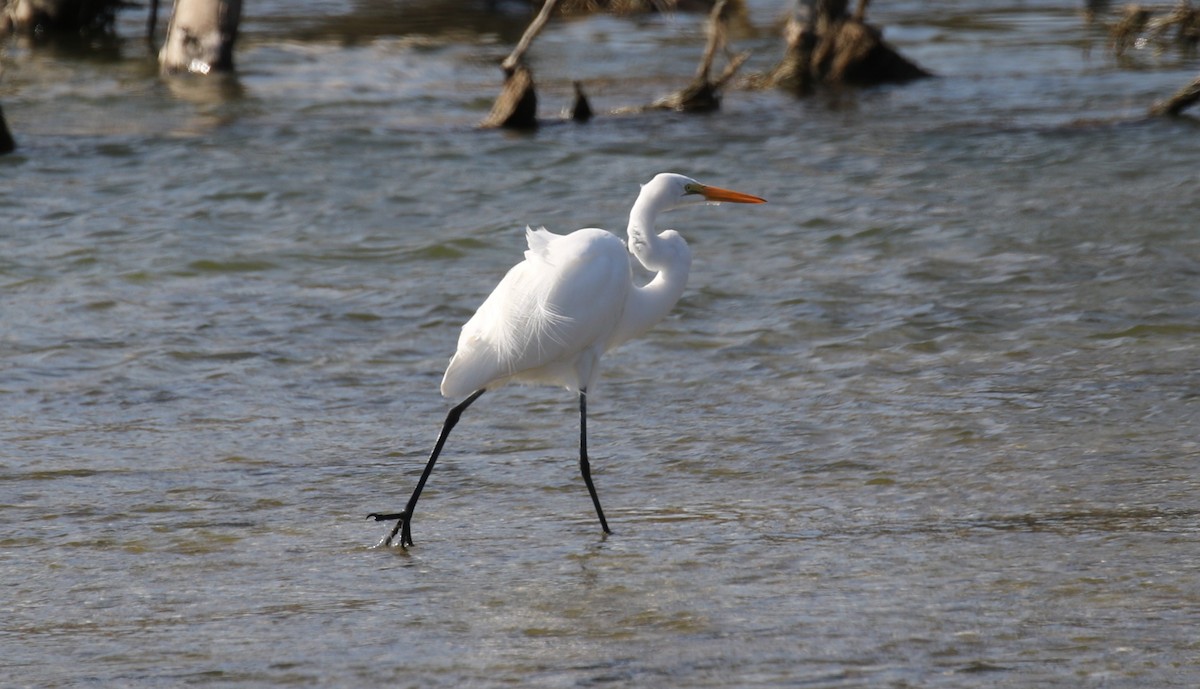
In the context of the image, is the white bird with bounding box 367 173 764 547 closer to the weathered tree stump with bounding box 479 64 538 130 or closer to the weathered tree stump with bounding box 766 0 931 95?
the weathered tree stump with bounding box 479 64 538 130

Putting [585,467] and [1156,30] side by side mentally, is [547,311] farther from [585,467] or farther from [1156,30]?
[1156,30]

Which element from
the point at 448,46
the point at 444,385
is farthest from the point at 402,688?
the point at 448,46

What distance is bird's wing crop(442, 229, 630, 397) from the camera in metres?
4.75

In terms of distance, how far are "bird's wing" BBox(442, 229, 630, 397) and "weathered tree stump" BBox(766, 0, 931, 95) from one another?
10.1 metres

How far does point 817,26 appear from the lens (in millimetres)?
15023

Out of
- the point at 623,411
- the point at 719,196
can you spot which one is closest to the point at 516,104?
the point at 623,411

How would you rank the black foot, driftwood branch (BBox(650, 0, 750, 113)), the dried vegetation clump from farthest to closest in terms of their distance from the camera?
the dried vegetation clump
driftwood branch (BBox(650, 0, 750, 113))
the black foot

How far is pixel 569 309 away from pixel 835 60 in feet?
34.8

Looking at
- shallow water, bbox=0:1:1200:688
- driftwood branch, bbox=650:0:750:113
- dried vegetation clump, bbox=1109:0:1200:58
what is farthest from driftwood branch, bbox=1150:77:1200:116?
driftwood branch, bbox=650:0:750:113

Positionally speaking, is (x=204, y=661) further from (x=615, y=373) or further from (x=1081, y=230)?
(x=1081, y=230)

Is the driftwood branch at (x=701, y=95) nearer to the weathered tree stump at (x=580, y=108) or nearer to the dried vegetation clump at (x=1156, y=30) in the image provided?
the weathered tree stump at (x=580, y=108)

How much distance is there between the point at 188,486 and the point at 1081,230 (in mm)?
5739

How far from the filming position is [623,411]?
6.27 metres

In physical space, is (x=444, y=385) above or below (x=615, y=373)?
above
